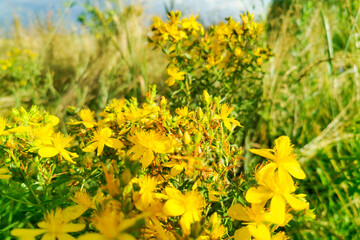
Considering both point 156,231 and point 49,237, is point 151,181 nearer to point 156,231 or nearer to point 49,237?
point 156,231

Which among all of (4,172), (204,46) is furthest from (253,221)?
(204,46)

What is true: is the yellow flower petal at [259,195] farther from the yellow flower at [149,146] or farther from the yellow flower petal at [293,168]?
the yellow flower at [149,146]

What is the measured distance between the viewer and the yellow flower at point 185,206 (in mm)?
626

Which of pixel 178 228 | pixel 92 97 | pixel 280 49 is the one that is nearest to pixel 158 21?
pixel 178 228

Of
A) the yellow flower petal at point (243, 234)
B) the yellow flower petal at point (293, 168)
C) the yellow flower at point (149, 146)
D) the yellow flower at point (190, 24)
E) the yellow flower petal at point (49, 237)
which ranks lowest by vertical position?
the yellow flower petal at point (243, 234)

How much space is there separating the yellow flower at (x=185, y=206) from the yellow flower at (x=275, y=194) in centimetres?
13

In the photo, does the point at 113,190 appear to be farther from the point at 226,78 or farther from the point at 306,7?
the point at 306,7

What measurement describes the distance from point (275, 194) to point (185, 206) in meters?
0.23

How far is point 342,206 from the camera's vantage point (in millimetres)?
1632

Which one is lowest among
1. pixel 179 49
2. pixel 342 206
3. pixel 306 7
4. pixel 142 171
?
pixel 342 206

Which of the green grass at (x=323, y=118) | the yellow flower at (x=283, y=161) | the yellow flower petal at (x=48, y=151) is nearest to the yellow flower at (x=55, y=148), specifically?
the yellow flower petal at (x=48, y=151)

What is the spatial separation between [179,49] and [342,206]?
134cm

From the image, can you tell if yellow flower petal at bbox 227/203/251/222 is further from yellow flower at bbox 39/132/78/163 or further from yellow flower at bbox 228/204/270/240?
yellow flower at bbox 39/132/78/163

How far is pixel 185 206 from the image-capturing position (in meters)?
0.66
